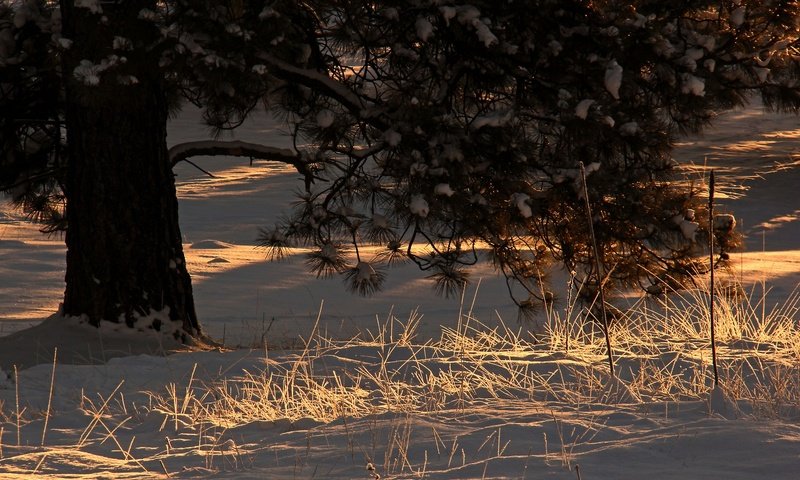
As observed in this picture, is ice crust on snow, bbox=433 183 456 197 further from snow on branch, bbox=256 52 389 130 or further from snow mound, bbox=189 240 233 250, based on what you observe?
snow mound, bbox=189 240 233 250

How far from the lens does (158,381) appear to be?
16.8 ft

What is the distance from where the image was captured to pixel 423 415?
3.78m

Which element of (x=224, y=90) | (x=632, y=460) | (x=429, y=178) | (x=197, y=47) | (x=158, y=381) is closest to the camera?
(x=632, y=460)

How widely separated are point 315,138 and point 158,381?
2539 mm

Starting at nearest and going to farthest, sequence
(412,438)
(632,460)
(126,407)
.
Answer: (632,460)
(412,438)
(126,407)

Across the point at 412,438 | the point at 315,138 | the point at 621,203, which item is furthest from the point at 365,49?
the point at 412,438

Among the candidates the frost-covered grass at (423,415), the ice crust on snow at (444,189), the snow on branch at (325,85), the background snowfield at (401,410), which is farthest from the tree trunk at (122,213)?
the ice crust on snow at (444,189)

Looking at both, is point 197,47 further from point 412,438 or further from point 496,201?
point 412,438

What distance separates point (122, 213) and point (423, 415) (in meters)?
3.45

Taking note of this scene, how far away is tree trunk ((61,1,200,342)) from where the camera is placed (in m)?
6.54

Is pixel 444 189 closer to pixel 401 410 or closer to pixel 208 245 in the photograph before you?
pixel 401 410

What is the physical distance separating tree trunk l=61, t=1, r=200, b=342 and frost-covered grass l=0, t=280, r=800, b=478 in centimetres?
133

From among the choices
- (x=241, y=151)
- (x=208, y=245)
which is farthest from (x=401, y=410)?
(x=208, y=245)

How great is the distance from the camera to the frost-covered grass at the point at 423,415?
10.6ft
